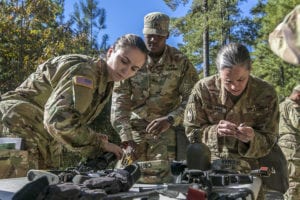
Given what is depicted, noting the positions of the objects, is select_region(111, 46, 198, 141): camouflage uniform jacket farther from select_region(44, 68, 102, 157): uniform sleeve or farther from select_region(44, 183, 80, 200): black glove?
select_region(44, 183, 80, 200): black glove

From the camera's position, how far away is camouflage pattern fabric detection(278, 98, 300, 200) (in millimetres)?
6695

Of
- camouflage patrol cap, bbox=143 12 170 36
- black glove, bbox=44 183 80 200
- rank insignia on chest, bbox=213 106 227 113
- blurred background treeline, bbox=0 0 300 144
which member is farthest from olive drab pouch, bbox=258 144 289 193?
blurred background treeline, bbox=0 0 300 144

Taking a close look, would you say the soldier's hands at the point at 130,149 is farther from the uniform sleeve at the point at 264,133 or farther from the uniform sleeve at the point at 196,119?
the uniform sleeve at the point at 264,133

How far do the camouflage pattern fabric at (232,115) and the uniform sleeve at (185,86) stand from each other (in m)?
0.83

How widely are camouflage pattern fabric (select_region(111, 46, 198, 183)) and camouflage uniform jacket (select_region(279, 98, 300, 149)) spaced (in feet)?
7.00

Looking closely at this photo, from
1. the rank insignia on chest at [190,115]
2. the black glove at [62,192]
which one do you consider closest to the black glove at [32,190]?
the black glove at [62,192]

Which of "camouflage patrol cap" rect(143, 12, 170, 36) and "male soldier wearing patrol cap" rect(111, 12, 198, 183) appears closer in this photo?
"male soldier wearing patrol cap" rect(111, 12, 198, 183)

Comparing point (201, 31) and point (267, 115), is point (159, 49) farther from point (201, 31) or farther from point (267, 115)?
point (201, 31)

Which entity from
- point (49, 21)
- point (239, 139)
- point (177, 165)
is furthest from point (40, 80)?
point (49, 21)

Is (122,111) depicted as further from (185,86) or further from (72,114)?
(72,114)

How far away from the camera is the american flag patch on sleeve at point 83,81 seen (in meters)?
2.96

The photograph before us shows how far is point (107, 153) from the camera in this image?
3.00m

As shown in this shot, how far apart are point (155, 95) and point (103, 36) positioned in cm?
1982

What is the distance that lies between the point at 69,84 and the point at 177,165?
2.52ft
